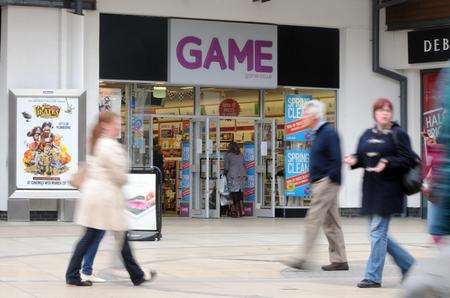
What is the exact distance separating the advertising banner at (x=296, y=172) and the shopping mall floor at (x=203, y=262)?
3022 mm

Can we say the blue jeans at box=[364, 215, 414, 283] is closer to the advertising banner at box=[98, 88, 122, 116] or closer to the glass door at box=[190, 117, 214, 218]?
the advertising banner at box=[98, 88, 122, 116]

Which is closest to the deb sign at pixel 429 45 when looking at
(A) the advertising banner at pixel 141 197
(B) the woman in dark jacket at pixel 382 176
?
(A) the advertising banner at pixel 141 197

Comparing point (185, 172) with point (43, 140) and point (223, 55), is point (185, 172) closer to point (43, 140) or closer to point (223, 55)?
point (223, 55)

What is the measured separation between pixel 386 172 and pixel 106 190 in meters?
2.61

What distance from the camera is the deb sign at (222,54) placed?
19.8 metres

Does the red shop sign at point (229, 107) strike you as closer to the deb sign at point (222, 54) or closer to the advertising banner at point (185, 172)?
the deb sign at point (222, 54)

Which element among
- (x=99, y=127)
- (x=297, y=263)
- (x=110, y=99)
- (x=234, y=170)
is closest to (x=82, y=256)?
(x=99, y=127)

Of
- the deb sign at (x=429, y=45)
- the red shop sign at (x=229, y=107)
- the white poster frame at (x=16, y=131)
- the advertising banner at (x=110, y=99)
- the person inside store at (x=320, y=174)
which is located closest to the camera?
the person inside store at (x=320, y=174)

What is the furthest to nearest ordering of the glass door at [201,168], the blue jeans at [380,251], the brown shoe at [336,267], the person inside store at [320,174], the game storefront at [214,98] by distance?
the glass door at [201,168] → the game storefront at [214,98] → the brown shoe at [336,267] → the person inside store at [320,174] → the blue jeans at [380,251]

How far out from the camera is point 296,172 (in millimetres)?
21094

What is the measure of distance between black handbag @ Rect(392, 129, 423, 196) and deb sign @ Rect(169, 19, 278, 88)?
11.2 meters

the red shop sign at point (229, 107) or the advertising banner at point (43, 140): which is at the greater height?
the red shop sign at point (229, 107)

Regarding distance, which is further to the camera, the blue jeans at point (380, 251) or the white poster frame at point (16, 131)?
Result: the white poster frame at point (16, 131)

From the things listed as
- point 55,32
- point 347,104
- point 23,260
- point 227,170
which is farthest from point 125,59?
point 23,260
